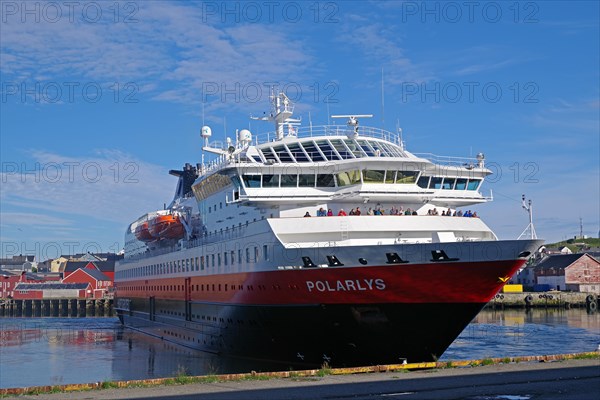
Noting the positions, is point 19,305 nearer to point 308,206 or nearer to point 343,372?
point 308,206

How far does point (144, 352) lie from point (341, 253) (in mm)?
21907

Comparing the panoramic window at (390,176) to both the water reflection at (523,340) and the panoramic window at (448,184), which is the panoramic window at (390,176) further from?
the water reflection at (523,340)

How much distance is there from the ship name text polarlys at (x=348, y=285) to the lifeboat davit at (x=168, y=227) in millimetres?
18407

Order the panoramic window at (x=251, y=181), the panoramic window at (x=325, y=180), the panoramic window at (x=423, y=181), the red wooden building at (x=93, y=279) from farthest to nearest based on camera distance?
the red wooden building at (x=93, y=279), the panoramic window at (x=423, y=181), the panoramic window at (x=325, y=180), the panoramic window at (x=251, y=181)

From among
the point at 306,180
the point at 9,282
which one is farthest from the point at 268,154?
the point at 9,282

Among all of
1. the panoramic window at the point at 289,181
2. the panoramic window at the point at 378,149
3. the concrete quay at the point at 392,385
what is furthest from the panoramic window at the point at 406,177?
the concrete quay at the point at 392,385

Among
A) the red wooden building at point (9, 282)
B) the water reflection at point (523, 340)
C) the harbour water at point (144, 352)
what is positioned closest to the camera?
the harbour water at point (144, 352)

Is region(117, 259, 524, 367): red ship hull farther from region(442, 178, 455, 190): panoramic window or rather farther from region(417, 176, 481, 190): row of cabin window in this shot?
region(442, 178, 455, 190): panoramic window

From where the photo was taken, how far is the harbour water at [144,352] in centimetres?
2943

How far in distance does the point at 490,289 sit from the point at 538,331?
29.8 m

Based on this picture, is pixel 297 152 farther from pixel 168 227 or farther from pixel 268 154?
pixel 168 227

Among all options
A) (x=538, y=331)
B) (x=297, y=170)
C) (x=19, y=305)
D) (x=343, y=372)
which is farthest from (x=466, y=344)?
(x=19, y=305)

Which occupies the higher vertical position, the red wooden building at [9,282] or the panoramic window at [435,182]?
the panoramic window at [435,182]

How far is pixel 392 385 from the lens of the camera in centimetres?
1554
